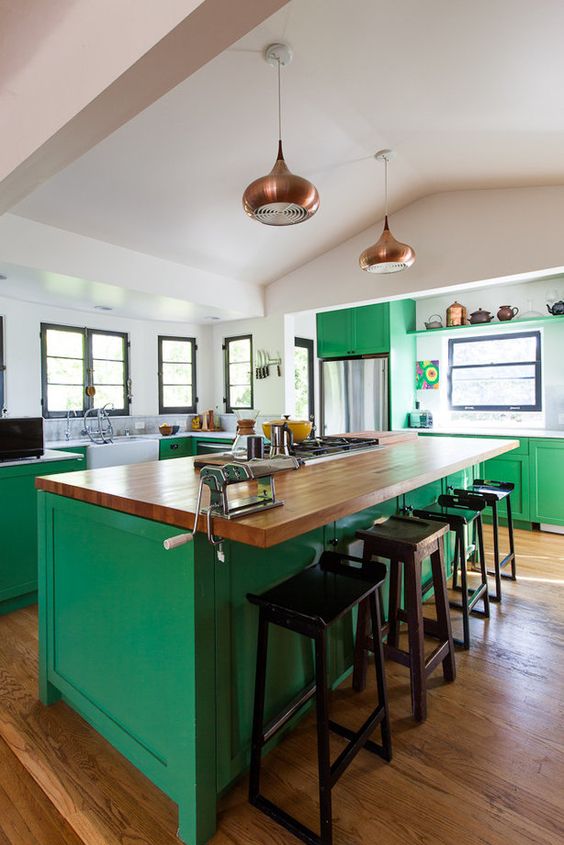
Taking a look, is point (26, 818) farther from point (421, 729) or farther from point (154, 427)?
point (154, 427)

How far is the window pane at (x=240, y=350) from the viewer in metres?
5.52

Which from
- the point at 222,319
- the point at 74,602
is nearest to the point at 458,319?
the point at 222,319

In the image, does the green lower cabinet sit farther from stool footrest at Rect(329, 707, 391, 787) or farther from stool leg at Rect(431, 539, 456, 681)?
stool leg at Rect(431, 539, 456, 681)

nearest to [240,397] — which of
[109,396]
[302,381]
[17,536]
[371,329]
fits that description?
[302,381]

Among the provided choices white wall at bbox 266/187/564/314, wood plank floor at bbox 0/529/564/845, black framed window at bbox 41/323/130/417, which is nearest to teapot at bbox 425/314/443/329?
white wall at bbox 266/187/564/314

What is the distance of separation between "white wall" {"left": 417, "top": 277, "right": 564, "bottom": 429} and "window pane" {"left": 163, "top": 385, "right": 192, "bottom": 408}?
2949 mm

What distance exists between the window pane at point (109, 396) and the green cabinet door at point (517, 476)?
3840 mm

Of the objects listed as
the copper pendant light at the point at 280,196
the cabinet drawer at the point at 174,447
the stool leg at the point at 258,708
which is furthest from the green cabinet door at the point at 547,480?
the stool leg at the point at 258,708

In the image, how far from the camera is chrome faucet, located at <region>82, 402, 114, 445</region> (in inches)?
182

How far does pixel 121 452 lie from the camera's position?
163 inches

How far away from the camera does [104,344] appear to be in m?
4.90

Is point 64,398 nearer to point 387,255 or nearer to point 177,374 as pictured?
point 177,374

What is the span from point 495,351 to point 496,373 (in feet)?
0.80

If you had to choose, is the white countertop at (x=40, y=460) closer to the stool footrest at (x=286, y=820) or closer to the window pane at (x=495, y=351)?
the stool footrest at (x=286, y=820)
